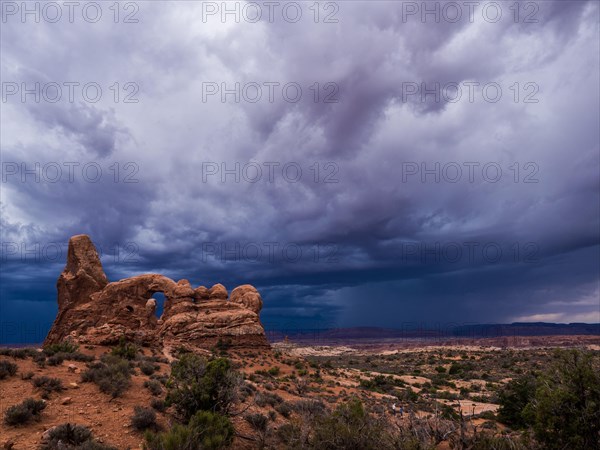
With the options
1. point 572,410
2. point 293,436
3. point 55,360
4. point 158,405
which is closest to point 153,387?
point 158,405

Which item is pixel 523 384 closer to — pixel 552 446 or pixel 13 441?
pixel 552 446

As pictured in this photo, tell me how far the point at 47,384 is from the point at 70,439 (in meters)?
4.46

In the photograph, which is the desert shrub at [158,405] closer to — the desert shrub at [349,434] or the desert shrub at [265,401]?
the desert shrub at [265,401]

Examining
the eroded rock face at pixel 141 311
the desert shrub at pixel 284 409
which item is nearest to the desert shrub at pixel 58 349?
the eroded rock face at pixel 141 311

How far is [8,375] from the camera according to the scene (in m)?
13.8

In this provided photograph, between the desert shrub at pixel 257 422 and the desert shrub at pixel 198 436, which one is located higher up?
the desert shrub at pixel 198 436

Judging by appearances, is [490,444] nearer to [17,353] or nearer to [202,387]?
[202,387]

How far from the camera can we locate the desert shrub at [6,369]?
1359cm

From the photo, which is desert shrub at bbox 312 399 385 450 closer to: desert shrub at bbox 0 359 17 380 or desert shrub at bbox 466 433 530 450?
desert shrub at bbox 466 433 530 450

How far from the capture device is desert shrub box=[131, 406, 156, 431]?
11156mm

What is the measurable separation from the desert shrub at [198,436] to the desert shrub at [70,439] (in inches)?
52.7

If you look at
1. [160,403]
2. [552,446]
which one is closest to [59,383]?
[160,403]

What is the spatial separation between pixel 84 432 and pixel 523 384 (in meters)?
20.5

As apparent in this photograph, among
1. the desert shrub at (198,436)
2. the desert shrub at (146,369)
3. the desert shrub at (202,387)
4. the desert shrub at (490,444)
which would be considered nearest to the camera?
the desert shrub at (490,444)
